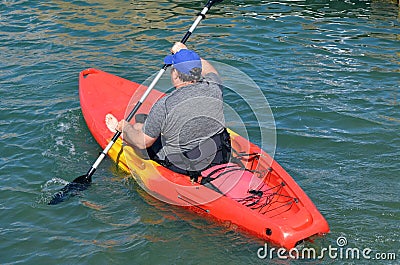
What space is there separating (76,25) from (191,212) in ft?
21.4

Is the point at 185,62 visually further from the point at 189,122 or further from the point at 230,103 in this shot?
the point at 230,103

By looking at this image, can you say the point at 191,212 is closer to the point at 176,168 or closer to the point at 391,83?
the point at 176,168

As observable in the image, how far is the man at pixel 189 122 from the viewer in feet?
18.4

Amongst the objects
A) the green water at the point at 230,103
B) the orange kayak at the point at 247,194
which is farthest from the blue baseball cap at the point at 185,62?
Answer: the green water at the point at 230,103

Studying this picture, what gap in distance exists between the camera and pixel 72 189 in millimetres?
6422

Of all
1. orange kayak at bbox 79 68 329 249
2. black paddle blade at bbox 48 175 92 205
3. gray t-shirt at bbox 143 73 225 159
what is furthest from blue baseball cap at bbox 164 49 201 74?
black paddle blade at bbox 48 175 92 205

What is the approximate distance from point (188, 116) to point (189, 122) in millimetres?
64

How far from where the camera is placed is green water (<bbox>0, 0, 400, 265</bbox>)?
5551 millimetres

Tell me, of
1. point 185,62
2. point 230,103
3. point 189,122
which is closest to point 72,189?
point 189,122

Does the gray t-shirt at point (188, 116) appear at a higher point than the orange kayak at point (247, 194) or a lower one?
higher

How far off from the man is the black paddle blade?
0.88 meters

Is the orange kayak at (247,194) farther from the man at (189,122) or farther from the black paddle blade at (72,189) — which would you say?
the black paddle blade at (72,189)

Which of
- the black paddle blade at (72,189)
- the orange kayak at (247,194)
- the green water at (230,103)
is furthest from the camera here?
the black paddle blade at (72,189)

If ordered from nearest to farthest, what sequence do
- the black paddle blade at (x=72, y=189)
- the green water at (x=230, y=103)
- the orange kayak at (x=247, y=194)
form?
the orange kayak at (x=247, y=194) → the green water at (x=230, y=103) → the black paddle blade at (x=72, y=189)
